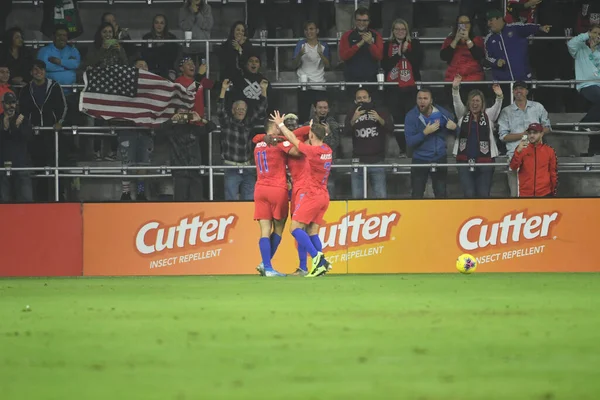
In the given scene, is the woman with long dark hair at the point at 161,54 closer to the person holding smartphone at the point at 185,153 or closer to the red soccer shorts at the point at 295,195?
the person holding smartphone at the point at 185,153

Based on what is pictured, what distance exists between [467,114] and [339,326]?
12.4 meters

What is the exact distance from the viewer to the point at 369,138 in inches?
809

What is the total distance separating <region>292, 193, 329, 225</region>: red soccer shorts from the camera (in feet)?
55.8

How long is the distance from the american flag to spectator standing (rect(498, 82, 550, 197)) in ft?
18.9

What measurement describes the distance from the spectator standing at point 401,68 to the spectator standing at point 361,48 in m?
0.30

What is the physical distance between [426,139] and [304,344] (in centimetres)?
1357

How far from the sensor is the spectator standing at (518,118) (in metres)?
20.5

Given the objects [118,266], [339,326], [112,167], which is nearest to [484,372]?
[339,326]

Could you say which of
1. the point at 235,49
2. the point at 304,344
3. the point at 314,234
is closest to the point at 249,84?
the point at 235,49

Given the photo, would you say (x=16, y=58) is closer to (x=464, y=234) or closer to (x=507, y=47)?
(x=464, y=234)

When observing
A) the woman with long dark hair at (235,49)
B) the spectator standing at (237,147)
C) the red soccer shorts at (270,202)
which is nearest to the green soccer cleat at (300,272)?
the red soccer shorts at (270,202)

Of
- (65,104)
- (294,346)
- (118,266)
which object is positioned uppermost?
(65,104)

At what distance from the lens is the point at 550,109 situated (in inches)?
904

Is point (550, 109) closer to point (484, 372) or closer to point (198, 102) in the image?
point (198, 102)
